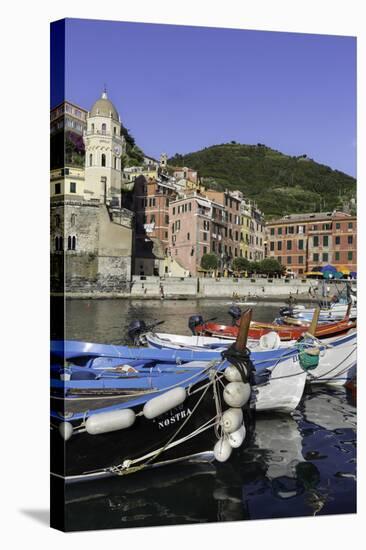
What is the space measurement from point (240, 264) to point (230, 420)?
74.9 inches

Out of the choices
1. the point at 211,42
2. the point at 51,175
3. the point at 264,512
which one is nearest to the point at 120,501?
the point at 264,512

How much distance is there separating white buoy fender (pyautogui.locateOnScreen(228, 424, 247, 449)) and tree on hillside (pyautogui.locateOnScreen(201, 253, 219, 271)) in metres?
1.90

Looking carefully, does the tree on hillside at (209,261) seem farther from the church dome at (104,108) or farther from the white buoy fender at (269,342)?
the church dome at (104,108)

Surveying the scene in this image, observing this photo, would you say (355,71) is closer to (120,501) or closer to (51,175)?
(51,175)

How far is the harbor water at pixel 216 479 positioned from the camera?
21.1 ft

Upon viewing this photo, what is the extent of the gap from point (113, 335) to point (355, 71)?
392cm

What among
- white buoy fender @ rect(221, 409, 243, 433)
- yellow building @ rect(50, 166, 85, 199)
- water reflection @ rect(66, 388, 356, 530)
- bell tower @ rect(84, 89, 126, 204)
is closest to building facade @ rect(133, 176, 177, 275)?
bell tower @ rect(84, 89, 126, 204)

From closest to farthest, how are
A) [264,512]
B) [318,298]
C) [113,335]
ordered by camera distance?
[264,512]
[113,335]
[318,298]

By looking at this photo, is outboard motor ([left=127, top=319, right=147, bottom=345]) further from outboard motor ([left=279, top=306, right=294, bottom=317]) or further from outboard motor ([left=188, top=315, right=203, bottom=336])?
outboard motor ([left=279, top=306, right=294, bottom=317])

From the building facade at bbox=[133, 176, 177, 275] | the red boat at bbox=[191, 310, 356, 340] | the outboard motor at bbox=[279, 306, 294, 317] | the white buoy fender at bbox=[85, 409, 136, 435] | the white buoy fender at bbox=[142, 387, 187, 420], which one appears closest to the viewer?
the white buoy fender at bbox=[85, 409, 136, 435]

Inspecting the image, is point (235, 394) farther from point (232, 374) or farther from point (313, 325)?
point (313, 325)

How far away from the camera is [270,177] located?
8.05 meters

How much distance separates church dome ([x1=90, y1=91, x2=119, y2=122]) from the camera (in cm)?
645

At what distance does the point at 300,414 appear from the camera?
9.43 metres
